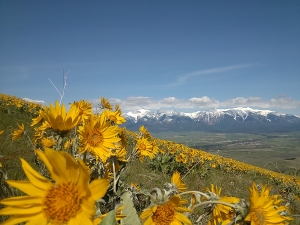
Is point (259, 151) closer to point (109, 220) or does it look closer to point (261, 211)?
point (261, 211)

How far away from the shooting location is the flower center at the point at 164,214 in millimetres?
1445

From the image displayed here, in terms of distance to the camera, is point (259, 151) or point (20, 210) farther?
point (259, 151)

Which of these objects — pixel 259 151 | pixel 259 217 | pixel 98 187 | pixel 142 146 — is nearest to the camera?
pixel 98 187

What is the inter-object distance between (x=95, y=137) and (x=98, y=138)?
26 millimetres

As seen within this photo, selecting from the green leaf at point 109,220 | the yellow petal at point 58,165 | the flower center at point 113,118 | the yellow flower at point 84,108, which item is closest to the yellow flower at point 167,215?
the green leaf at point 109,220

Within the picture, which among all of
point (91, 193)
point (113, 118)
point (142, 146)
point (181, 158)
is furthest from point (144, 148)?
point (181, 158)

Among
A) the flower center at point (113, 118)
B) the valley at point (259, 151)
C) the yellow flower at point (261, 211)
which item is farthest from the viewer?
the valley at point (259, 151)

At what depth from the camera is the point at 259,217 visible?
1.36 meters

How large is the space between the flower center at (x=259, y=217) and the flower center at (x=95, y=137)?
3.15 feet

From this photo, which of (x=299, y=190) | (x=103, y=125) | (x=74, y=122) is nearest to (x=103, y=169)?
(x=103, y=125)

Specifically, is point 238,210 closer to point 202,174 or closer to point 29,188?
point 29,188

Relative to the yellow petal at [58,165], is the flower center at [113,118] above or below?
above

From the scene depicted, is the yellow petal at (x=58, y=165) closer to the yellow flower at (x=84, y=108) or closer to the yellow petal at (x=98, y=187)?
the yellow petal at (x=98, y=187)

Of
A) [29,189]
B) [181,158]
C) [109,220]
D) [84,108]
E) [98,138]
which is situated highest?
[84,108]
